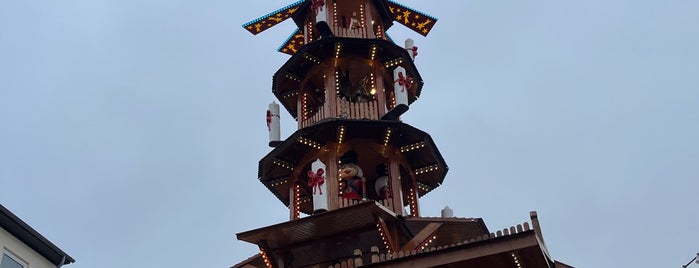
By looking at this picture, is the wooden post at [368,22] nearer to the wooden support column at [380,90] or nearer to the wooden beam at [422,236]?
the wooden support column at [380,90]

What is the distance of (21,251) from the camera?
83.4ft

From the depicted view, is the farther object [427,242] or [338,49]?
[338,49]

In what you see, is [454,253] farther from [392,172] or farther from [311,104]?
[311,104]

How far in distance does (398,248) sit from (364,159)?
6305 millimetres

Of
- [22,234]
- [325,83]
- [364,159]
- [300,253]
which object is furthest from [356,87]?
[22,234]

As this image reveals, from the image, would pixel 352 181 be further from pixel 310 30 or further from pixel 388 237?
pixel 310 30

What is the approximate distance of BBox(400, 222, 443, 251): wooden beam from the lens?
22.8 meters

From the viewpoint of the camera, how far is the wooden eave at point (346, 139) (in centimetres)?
2728

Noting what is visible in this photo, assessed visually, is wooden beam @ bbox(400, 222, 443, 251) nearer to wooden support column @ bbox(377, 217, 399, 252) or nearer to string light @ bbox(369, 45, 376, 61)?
wooden support column @ bbox(377, 217, 399, 252)

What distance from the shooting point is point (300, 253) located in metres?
24.7

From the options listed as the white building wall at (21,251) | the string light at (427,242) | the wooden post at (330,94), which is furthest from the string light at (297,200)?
the white building wall at (21,251)

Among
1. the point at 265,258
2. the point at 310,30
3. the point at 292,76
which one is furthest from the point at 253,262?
the point at 310,30

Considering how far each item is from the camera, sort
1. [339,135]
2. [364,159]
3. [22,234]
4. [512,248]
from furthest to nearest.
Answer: [364,159]
[339,135]
[22,234]
[512,248]

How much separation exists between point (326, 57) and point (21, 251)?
42.8 feet
